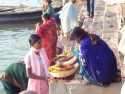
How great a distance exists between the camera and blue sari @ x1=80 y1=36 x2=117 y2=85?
6906 millimetres

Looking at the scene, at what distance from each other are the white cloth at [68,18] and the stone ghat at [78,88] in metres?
5.46

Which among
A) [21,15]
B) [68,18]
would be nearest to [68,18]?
[68,18]

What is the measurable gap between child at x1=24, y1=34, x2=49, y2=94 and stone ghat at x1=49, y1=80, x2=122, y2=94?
0.15 meters

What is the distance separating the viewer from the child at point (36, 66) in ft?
22.4

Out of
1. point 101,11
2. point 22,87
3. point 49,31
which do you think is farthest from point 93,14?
point 22,87

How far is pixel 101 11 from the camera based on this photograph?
17344 mm

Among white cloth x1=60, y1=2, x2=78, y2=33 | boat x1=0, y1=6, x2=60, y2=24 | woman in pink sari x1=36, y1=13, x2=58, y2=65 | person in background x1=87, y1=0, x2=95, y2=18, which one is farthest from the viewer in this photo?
boat x1=0, y1=6, x2=60, y2=24

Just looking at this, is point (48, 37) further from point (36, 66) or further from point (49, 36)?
point (36, 66)

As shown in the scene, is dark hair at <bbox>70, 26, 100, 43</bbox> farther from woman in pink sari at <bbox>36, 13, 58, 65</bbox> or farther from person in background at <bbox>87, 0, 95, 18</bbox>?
person in background at <bbox>87, 0, 95, 18</bbox>

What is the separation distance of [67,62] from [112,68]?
719 millimetres

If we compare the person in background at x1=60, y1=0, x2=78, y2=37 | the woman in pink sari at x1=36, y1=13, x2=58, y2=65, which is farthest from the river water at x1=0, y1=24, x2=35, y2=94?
the woman in pink sari at x1=36, y1=13, x2=58, y2=65

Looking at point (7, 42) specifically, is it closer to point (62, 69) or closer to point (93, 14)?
point (93, 14)

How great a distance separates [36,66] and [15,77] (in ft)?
2.38

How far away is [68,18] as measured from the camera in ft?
42.0
